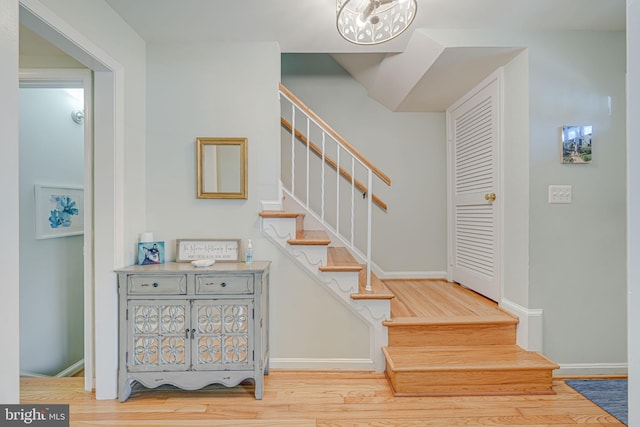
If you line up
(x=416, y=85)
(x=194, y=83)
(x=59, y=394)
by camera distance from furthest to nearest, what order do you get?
(x=416, y=85), (x=194, y=83), (x=59, y=394)

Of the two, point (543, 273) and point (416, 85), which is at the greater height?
point (416, 85)

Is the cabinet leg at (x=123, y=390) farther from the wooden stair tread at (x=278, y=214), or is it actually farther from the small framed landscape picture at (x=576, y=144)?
the small framed landscape picture at (x=576, y=144)

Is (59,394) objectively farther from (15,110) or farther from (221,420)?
(15,110)

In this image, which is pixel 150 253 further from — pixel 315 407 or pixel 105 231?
pixel 315 407

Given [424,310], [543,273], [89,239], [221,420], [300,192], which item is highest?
[300,192]

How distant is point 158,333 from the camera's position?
1897mm

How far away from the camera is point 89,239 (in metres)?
2.05

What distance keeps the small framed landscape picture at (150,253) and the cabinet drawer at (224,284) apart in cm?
44

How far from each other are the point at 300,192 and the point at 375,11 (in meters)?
1.94

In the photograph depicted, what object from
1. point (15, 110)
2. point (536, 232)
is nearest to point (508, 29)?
point (536, 232)

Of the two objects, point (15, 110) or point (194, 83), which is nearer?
point (15, 110)

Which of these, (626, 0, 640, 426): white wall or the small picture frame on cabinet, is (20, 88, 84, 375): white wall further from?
(626, 0, 640, 426): white wall

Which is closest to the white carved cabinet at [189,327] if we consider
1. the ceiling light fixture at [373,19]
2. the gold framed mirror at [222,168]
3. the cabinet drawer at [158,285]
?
the cabinet drawer at [158,285]

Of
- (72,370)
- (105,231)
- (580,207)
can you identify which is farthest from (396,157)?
(72,370)
